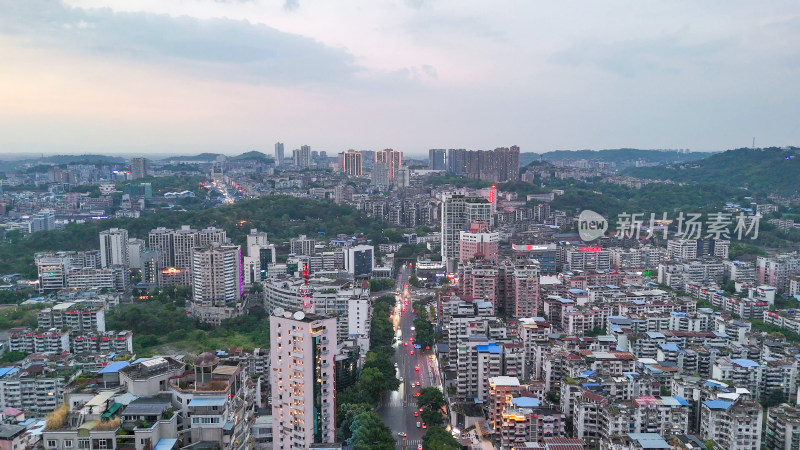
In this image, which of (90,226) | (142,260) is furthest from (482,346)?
(90,226)

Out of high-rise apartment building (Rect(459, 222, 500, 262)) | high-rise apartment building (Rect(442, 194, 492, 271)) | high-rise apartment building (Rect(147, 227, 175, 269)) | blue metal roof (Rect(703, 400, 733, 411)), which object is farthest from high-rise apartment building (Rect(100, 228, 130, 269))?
blue metal roof (Rect(703, 400, 733, 411))

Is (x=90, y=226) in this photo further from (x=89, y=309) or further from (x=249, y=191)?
(x=249, y=191)

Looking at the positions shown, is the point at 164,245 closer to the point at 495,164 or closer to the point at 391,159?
the point at 495,164

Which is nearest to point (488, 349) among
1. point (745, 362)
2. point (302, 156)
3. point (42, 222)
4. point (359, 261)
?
point (745, 362)

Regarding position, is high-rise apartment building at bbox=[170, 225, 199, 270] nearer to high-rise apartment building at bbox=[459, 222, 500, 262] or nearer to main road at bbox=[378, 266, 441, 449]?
main road at bbox=[378, 266, 441, 449]

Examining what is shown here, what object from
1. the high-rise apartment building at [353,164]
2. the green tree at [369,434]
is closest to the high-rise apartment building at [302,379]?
the green tree at [369,434]

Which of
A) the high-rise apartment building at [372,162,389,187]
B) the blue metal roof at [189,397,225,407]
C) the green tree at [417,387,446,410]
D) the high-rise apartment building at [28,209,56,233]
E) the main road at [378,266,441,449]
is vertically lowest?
the main road at [378,266,441,449]
